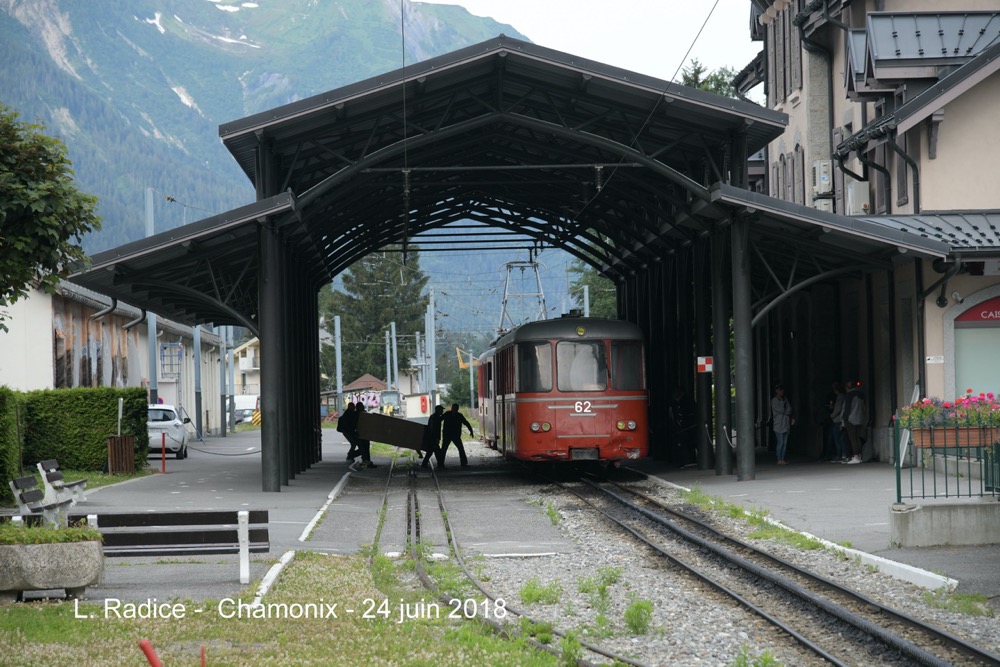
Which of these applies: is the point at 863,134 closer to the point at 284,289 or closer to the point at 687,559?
the point at 284,289

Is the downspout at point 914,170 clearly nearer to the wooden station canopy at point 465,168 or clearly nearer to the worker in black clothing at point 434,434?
the wooden station canopy at point 465,168

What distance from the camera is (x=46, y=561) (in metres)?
10.6

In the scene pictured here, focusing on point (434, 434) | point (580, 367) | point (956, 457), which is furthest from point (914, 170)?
point (434, 434)

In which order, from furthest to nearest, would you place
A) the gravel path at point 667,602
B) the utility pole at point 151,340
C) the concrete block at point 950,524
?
the utility pole at point 151,340, the concrete block at point 950,524, the gravel path at point 667,602

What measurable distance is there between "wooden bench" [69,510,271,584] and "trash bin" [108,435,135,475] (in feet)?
53.0

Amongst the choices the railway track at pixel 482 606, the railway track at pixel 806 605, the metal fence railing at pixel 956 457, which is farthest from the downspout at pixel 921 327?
the railway track at pixel 482 606

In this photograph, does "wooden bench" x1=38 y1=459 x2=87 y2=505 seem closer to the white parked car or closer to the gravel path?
the gravel path

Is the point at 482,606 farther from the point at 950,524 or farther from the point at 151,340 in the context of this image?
the point at 151,340

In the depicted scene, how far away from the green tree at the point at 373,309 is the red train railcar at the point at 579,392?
91337mm

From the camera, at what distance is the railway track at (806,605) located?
8773 millimetres

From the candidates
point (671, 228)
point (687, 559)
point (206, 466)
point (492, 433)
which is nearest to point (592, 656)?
point (687, 559)

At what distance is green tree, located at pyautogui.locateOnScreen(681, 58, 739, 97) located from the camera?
212 feet

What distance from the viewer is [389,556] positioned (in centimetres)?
1453

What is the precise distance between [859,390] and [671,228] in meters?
5.39
